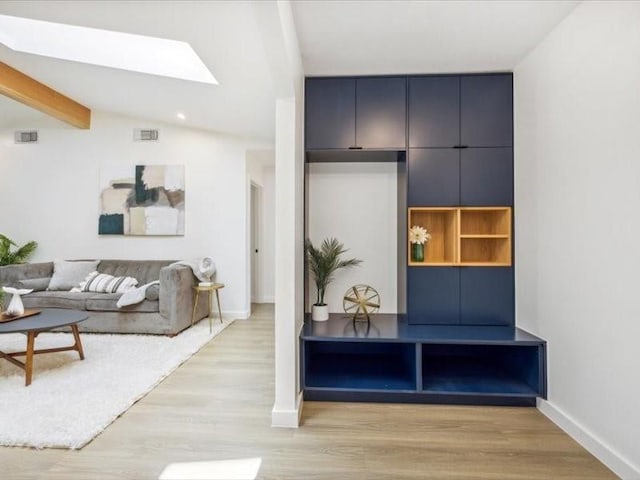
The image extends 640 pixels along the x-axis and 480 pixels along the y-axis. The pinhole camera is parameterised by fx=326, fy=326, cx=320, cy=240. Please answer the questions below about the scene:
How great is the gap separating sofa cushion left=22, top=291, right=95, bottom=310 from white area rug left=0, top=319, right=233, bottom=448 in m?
0.35

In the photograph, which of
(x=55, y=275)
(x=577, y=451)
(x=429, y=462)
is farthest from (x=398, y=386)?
(x=55, y=275)

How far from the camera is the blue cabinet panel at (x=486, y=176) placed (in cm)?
256

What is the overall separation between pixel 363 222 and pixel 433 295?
2.89 feet

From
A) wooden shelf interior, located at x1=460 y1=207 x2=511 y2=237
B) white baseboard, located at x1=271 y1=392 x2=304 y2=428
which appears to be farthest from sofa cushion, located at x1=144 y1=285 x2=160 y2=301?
wooden shelf interior, located at x1=460 y1=207 x2=511 y2=237

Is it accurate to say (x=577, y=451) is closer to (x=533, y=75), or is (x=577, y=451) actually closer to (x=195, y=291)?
(x=533, y=75)

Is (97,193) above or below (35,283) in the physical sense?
above

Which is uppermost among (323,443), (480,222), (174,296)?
(480,222)

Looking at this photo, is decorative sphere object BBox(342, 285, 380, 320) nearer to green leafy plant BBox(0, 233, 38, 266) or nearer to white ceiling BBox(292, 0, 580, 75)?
white ceiling BBox(292, 0, 580, 75)

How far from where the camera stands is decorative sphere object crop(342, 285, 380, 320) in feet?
8.80

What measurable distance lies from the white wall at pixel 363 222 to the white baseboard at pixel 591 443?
4.23ft

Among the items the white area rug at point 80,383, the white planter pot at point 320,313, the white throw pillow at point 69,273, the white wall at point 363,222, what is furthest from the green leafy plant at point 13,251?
the white planter pot at point 320,313

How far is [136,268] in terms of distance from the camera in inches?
178

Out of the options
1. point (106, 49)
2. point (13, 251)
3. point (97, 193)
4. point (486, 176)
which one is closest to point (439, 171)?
point (486, 176)

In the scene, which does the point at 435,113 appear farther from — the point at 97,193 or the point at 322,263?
the point at 97,193
